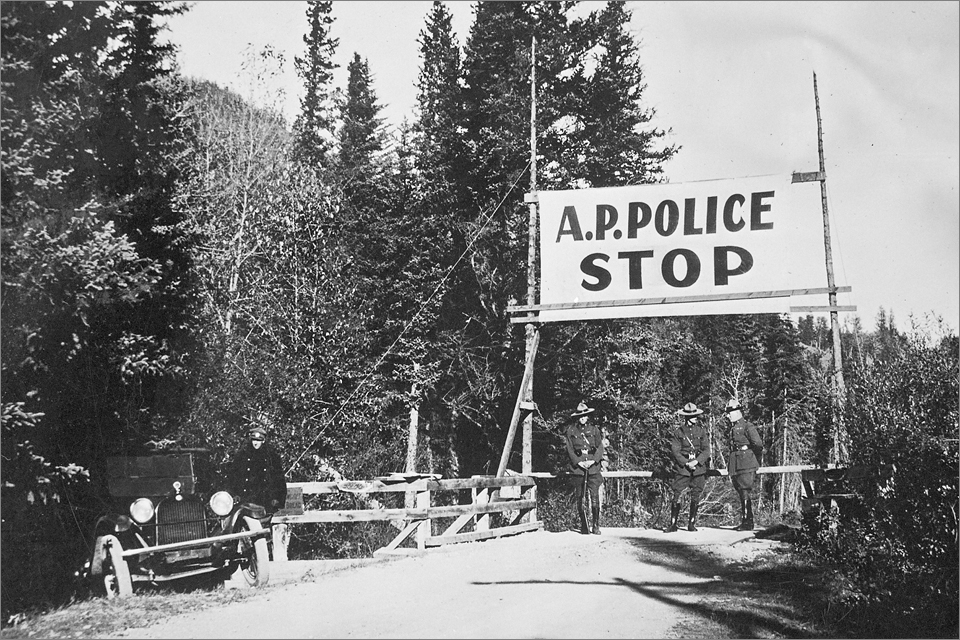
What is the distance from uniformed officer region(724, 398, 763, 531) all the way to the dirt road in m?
1.41

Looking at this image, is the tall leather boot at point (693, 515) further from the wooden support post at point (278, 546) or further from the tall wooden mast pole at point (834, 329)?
the wooden support post at point (278, 546)

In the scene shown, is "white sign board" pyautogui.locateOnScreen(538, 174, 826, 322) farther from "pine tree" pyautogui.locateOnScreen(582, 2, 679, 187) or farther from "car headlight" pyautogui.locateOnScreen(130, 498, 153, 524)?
"pine tree" pyautogui.locateOnScreen(582, 2, 679, 187)

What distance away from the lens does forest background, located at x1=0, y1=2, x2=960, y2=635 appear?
9281 millimetres

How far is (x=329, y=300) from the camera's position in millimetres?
17594

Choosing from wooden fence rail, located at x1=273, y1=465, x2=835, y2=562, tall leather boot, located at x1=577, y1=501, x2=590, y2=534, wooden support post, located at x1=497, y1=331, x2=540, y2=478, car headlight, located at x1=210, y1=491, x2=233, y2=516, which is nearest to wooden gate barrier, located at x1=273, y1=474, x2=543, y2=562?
wooden fence rail, located at x1=273, y1=465, x2=835, y2=562

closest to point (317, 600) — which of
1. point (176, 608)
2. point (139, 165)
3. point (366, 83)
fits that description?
point (176, 608)

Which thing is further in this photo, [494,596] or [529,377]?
[529,377]

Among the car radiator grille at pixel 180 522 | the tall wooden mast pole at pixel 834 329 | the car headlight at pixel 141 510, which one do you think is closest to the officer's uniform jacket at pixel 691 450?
the tall wooden mast pole at pixel 834 329

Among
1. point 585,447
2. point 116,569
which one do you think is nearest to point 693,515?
point 585,447

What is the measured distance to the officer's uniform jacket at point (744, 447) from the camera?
1496 cm

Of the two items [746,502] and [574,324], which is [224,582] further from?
[574,324]

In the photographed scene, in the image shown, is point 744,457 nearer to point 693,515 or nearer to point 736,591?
point 693,515

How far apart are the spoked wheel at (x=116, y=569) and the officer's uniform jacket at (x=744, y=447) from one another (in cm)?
1005

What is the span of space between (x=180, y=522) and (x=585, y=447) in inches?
290
